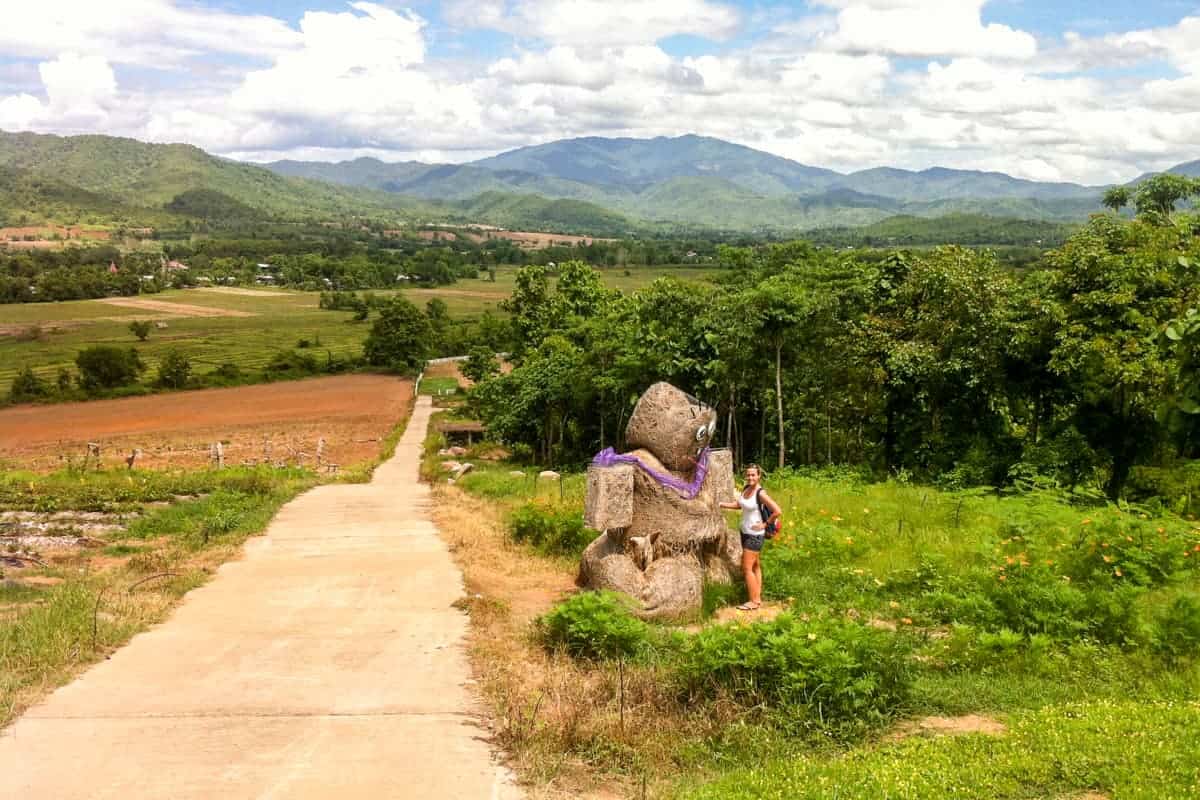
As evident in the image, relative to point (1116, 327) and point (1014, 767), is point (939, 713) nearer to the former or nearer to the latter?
point (1014, 767)

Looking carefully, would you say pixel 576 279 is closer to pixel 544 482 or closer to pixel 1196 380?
pixel 544 482

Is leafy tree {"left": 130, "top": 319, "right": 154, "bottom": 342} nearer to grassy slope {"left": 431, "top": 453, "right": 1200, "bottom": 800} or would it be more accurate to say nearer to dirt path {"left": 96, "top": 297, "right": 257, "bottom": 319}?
dirt path {"left": 96, "top": 297, "right": 257, "bottom": 319}

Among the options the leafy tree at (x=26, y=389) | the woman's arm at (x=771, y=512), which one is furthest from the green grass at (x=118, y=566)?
the leafy tree at (x=26, y=389)

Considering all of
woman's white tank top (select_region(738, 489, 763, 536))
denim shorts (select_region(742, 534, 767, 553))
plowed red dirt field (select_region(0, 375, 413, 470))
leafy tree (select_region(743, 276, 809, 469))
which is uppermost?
leafy tree (select_region(743, 276, 809, 469))

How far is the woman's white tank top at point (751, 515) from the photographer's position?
948 centimetres

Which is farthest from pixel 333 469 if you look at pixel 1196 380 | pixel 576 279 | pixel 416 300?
pixel 416 300

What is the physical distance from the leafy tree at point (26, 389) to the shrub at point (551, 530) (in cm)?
6273

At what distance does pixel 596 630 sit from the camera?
7832mm

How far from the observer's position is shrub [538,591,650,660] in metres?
7.81

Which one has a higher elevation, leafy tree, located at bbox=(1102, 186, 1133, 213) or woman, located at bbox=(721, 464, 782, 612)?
leafy tree, located at bbox=(1102, 186, 1133, 213)

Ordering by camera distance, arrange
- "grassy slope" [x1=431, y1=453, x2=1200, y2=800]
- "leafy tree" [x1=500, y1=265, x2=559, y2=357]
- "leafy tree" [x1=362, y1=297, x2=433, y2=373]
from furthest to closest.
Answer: "leafy tree" [x1=362, y1=297, x2=433, y2=373], "leafy tree" [x1=500, y1=265, x2=559, y2=357], "grassy slope" [x1=431, y1=453, x2=1200, y2=800]

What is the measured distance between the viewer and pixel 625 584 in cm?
942

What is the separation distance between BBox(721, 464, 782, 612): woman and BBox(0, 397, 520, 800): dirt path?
3.11 m

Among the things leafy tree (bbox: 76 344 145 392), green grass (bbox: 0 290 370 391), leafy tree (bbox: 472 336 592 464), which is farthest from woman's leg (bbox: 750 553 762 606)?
green grass (bbox: 0 290 370 391)
